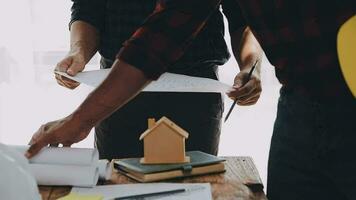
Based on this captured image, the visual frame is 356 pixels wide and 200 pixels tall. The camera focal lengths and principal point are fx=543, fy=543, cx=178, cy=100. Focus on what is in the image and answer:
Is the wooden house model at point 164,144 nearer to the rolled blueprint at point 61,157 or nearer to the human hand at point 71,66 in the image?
the rolled blueprint at point 61,157

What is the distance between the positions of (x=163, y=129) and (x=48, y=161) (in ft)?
0.86

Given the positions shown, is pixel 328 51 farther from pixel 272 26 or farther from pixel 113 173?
pixel 113 173

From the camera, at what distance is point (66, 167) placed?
1150mm

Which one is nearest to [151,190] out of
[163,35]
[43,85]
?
[163,35]

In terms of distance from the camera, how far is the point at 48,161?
116 cm

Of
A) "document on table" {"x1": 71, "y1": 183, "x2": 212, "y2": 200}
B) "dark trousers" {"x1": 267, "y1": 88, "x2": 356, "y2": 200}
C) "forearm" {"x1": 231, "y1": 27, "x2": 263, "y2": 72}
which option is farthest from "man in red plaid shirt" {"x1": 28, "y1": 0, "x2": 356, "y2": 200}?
"forearm" {"x1": 231, "y1": 27, "x2": 263, "y2": 72}

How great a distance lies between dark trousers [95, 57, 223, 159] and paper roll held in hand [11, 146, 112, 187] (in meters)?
0.31

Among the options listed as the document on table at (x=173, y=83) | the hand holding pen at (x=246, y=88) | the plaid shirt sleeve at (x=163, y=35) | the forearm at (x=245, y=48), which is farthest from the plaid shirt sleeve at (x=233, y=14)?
the plaid shirt sleeve at (x=163, y=35)

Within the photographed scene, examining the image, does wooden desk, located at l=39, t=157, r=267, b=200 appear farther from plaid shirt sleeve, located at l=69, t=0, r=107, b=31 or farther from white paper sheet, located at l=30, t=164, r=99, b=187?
plaid shirt sleeve, located at l=69, t=0, r=107, b=31

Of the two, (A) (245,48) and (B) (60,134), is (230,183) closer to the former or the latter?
(B) (60,134)

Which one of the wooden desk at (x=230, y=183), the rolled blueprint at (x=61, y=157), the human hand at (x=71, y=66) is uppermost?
the human hand at (x=71, y=66)

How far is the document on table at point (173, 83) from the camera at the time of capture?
1.21m

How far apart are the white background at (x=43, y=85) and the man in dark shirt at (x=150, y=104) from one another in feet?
2.49

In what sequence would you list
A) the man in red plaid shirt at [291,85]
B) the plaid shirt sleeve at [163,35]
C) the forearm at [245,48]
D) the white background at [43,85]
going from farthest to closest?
1. the white background at [43,85]
2. the forearm at [245,48]
3. the plaid shirt sleeve at [163,35]
4. the man in red plaid shirt at [291,85]
